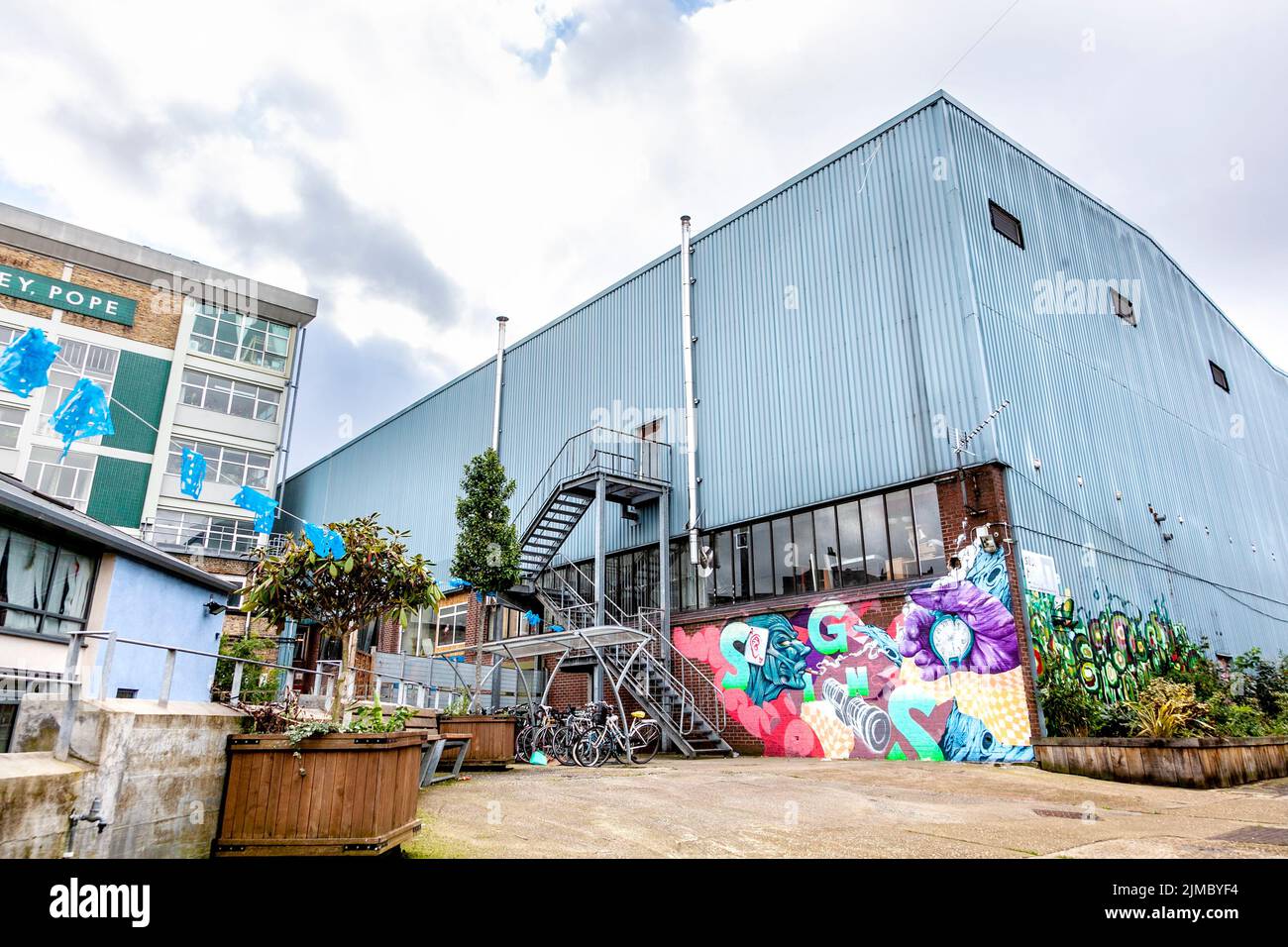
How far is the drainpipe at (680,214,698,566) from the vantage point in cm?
2027

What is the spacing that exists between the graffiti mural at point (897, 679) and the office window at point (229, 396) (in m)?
28.3

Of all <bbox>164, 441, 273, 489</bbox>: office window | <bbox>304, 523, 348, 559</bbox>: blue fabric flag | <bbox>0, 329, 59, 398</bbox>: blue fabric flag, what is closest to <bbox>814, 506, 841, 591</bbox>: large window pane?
<bbox>304, 523, 348, 559</bbox>: blue fabric flag

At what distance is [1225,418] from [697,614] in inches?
837

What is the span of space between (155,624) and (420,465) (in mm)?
18497

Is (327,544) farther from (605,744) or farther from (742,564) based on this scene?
(742,564)

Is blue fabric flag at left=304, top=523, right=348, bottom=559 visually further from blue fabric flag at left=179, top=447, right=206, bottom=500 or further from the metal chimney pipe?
the metal chimney pipe

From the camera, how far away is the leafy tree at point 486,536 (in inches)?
766

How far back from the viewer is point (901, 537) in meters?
15.9

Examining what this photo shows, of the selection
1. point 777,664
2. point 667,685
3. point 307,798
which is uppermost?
point 777,664

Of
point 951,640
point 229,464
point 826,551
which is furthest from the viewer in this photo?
point 229,464

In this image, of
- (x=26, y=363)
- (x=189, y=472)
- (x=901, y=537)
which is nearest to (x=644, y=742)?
(x=901, y=537)

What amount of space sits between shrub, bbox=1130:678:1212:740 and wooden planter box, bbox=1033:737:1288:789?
1.12 feet

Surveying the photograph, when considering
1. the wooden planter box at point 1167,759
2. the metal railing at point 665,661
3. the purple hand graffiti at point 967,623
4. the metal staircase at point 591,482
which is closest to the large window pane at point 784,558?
the metal railing at point 665,661
